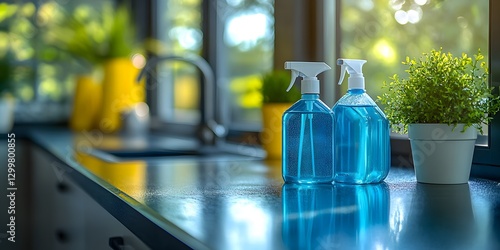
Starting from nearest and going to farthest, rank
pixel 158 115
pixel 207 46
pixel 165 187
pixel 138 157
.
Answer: pixel 165 187 < pixel 138 157 < pixel 207 46 < pixel 158 115

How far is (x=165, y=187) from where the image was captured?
4.15ft

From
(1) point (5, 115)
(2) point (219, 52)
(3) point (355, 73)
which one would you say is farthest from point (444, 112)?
(1) point (5, 115)

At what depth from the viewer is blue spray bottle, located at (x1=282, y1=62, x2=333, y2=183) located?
1260 mm

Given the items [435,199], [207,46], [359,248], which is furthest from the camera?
[207,46]

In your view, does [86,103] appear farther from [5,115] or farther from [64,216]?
[64,216]

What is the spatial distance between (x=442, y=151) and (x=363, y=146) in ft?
0.47

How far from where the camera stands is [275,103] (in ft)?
6.09

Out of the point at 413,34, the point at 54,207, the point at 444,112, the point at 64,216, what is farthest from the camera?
the point at 54,207

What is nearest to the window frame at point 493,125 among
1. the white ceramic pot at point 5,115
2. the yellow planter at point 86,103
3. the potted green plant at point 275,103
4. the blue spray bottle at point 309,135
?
the blue spray bottle at point 309,135

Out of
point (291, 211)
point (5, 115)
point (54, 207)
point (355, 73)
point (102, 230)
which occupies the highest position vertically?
point (355, 73)

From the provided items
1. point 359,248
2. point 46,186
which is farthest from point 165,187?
point 46,186

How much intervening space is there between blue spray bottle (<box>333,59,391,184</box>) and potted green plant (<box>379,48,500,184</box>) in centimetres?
6

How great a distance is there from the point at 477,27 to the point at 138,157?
1.39 metres

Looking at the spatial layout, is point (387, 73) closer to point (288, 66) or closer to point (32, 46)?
point (288, 66)
